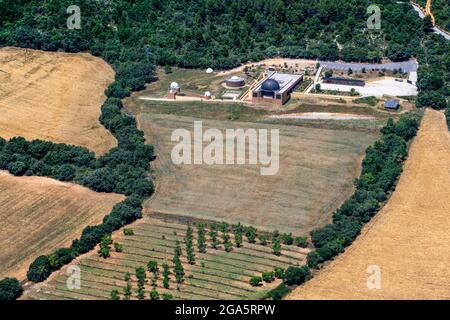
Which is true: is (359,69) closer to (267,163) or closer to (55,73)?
(267,163)

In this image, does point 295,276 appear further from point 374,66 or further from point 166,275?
point 374,66

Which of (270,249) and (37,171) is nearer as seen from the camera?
(270,249)

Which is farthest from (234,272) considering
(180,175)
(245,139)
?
(245,139)

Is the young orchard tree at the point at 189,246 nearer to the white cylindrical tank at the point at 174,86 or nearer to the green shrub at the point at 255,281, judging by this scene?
the green shrub at the point at 255,281

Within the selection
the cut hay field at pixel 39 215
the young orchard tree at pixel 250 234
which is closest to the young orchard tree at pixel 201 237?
the young orchard tree at pixel 250 234

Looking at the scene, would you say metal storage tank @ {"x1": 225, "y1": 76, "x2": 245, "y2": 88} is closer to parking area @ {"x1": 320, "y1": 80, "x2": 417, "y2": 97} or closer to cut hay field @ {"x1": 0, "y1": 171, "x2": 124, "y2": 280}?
parking area @ {"x1": 320, "y1": 80, "x2": 417, "y2": 97}

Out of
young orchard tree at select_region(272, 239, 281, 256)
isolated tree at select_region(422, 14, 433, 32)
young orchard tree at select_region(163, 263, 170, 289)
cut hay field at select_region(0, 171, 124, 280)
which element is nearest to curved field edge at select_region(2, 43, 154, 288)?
cut hay field at select_region(0, 171, 124, 280)

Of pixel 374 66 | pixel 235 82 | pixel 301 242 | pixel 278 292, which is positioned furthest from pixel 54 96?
pixel 278 292
